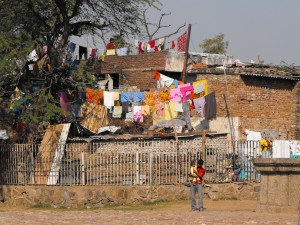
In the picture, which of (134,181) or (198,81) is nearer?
(134,181)

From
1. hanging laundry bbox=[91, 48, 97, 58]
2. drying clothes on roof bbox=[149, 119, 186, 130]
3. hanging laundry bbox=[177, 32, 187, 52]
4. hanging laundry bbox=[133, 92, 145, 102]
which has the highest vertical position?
hanging laundry bbox=[177, 32, 187, 52]

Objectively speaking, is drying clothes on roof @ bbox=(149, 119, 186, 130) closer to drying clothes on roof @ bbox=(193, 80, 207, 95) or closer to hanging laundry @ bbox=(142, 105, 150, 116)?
hanging laundry @ bbox=(142, 105, 150, 116)

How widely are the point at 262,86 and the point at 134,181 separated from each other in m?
10.0

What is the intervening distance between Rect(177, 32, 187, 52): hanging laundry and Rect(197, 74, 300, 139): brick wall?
4.81m

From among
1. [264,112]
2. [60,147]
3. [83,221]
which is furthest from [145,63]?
[83,221]

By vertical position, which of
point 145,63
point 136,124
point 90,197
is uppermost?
point 145,63

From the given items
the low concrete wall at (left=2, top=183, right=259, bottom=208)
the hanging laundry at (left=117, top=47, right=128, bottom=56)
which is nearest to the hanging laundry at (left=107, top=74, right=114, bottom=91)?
the hanging laundry at (left=117, top=47, right=128, bottom=56)

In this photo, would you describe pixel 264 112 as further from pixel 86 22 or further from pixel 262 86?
pixel 86 22

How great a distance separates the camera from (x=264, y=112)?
35.8m

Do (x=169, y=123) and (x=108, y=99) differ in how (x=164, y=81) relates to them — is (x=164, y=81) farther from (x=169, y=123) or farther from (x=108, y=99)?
(x=169, y=123)

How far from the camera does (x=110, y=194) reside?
2750 centimetres

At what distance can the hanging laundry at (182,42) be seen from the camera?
130 feet

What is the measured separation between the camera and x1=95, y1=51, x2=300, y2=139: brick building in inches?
1363

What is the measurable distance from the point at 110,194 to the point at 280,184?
32.7ft
